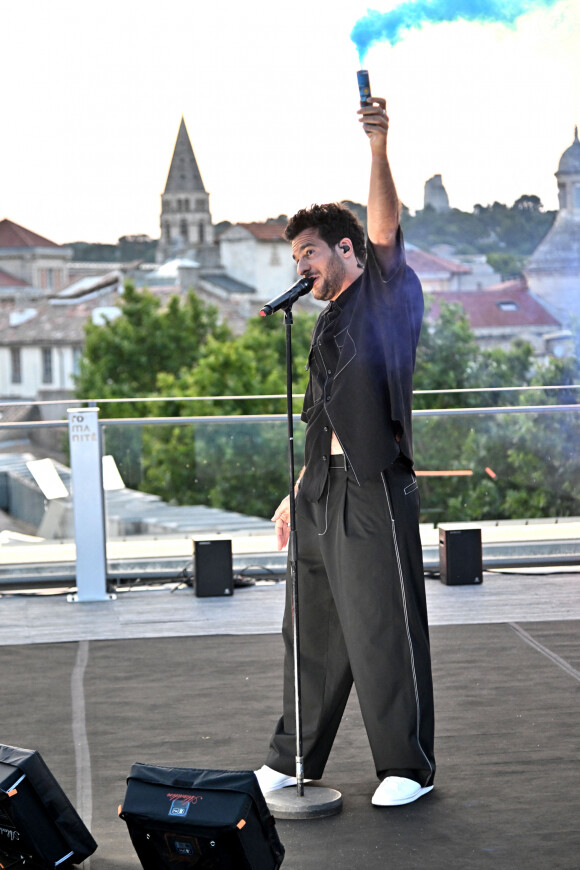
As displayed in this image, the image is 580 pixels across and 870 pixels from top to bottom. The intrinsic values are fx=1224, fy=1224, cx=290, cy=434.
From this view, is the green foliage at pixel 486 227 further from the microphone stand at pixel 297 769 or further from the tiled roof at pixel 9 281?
the microphone stand at pixel 297 769

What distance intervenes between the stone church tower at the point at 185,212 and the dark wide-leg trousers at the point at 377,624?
8456 cm

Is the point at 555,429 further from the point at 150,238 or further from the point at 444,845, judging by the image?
the point at 150,238

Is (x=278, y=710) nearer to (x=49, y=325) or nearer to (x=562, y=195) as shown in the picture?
(x=562, y=195)

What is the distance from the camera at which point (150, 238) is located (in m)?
89.4

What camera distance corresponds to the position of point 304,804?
3.10 metres

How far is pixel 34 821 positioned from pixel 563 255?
6868 centimetres

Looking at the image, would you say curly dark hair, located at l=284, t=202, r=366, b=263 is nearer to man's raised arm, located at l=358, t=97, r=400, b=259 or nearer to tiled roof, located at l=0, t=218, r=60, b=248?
man's raised arm, located at l=358, t=97, r=400, b=259

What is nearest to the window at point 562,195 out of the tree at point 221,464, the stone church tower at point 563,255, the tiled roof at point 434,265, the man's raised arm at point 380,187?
the stone church tower at point 563,255

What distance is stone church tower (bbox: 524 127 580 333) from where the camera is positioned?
6650cm

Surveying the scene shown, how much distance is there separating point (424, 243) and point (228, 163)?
2020 centimetres

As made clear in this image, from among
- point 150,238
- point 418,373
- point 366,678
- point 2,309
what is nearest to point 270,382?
point 418,373

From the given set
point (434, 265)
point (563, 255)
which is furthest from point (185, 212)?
point (563, 255)

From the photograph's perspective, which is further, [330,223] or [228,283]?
[228,283]

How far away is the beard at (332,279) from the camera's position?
311 centimetres
